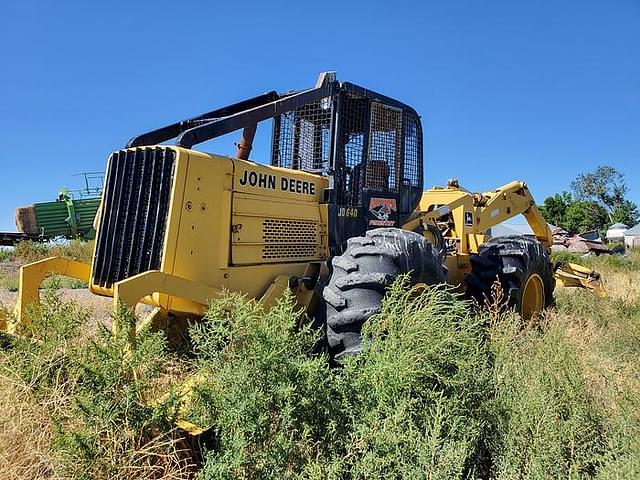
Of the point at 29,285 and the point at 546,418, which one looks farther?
the point at 29,285

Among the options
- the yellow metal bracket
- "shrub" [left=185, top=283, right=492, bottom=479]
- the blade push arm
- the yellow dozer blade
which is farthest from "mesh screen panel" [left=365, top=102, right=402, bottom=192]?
the yellow dozer blade

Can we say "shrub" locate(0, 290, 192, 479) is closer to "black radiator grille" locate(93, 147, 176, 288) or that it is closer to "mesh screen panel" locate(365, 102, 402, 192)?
"black radiator grille" locate(93, 147, 176, 288)

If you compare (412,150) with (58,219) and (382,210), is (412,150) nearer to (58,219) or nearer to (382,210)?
(382,210)

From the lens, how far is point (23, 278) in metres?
4.31

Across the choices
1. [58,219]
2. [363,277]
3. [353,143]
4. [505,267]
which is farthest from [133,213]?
[58,219]

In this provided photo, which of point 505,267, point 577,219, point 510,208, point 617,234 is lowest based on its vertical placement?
point 505,267

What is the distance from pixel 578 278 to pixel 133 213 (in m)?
8.25

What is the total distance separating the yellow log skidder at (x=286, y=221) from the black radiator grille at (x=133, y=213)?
1 cm

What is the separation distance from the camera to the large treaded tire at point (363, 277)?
4.38 m

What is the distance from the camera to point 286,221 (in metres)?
5.33

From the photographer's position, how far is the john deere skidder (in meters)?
4.43

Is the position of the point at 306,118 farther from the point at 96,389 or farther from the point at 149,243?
the point at 96,389

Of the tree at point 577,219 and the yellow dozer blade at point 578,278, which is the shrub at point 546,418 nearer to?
the yellow dozer blade at point 578,278

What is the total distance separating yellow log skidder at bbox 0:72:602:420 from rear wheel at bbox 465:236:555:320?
19 mm
